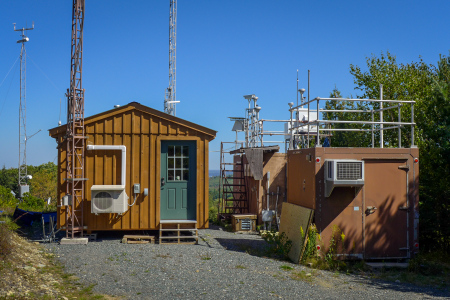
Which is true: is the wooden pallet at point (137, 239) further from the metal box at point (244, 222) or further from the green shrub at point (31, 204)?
the green shrub at point (31, 204)

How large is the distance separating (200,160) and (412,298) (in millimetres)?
6392

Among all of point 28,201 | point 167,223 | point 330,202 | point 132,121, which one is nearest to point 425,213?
point 330,202

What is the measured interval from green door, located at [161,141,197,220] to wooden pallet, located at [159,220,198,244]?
0.65ft

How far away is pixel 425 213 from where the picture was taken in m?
11.5

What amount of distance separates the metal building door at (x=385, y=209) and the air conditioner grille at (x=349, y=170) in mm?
461

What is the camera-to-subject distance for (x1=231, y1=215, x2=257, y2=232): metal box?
13898 mm

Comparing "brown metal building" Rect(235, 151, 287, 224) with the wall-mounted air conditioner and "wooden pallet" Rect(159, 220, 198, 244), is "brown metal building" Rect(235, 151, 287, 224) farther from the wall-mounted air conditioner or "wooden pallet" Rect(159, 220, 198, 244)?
the wall-mounted air conditioner

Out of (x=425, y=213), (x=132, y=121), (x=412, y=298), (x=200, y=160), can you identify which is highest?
(x=132, y=121)

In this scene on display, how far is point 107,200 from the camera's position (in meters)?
11.1

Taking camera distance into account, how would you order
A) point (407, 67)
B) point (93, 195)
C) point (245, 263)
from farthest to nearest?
1. point (407, 67)
2. point (93, 195)
3. point (245, 263)

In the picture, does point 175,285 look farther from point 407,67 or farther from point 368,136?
point 407,67

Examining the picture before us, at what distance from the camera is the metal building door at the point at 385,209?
9844 millimetres

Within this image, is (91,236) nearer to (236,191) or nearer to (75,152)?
(75,152)

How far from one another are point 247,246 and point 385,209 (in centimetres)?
356
